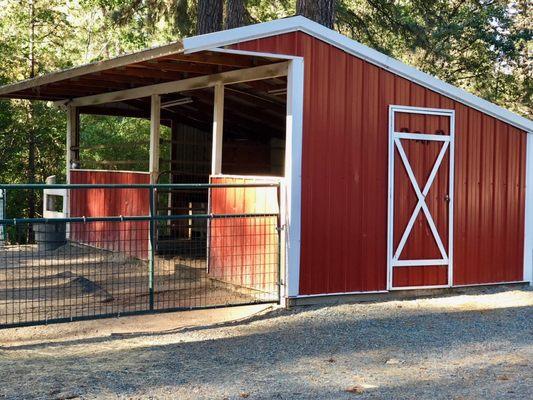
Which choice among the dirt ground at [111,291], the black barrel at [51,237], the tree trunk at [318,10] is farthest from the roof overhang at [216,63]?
the tree trunk at [318,10]

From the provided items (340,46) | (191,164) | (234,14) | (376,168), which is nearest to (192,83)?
(340,46)

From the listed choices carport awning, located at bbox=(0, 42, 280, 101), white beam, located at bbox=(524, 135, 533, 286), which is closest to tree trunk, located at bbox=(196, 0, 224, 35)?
carport awning, located at bbox=(0, 42, 280, 101)

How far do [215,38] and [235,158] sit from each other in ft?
23.8

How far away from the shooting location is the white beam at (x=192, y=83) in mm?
8906

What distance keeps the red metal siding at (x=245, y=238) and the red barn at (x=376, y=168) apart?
6 centimetres

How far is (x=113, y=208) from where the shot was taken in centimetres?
1255

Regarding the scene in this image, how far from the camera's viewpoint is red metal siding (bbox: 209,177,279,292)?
867 cm

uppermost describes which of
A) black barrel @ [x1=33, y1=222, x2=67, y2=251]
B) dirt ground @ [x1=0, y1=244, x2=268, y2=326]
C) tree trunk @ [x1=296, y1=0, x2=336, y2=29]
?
tree trunk @ [x1=296, y1=0, x2=336, y2=29]

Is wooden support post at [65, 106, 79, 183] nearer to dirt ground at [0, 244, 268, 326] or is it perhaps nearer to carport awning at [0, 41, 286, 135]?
carport awning at [0, 41, 286, 135]

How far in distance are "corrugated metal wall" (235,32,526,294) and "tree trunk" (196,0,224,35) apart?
27.4ft

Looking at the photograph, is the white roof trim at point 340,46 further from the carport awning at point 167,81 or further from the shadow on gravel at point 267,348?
the shadow on gravel at point 267,348

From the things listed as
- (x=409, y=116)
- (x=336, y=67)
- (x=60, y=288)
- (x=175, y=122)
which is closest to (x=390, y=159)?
(x=409, y=116)

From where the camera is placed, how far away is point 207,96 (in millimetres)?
12102

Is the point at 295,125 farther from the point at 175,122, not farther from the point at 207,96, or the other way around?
the point at 175,122
